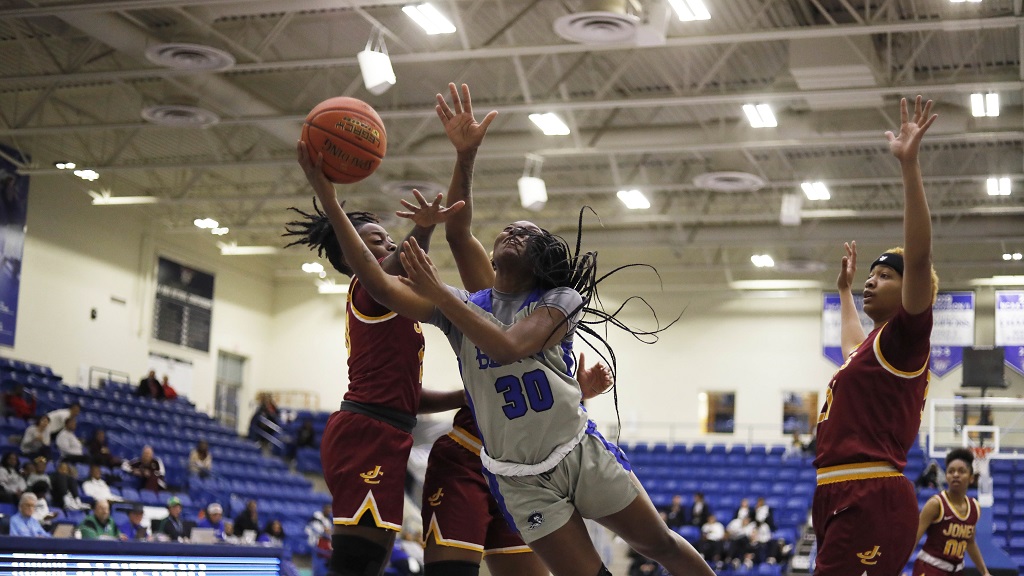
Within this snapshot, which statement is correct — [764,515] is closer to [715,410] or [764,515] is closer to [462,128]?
[715,410]

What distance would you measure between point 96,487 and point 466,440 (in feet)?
39.1

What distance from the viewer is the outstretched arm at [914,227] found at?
3891mm

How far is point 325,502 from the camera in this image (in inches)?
846

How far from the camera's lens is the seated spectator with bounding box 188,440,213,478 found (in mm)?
18781

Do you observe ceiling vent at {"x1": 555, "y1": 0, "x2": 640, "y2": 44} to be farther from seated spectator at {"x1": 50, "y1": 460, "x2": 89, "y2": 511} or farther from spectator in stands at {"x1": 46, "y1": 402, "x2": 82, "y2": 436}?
spectator in stands at {"x1": 46, "y1": 402, "x2": 82, "y2": 436}

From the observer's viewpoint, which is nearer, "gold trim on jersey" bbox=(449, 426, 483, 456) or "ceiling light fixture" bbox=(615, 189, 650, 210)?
"gold trim on jersey" bbox=(449, 426, 483, 456)

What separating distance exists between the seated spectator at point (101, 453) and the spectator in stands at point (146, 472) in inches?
6.5

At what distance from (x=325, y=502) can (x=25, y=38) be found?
965 cm

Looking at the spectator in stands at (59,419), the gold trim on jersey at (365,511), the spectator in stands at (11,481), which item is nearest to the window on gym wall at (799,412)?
the spectator in stands at (59,419)

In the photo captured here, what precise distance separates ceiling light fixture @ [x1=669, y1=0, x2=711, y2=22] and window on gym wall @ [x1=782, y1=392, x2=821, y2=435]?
48.7 ft

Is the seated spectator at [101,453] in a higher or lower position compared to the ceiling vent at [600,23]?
lower

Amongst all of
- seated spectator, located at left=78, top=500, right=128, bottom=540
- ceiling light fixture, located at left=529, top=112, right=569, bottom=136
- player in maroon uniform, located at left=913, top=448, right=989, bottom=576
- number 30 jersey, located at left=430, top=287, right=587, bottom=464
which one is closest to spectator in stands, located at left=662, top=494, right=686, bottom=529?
ceiling light fixture, located at left=529, top=112, right=569, bottom=136

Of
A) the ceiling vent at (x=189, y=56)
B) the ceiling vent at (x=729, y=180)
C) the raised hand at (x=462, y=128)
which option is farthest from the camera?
the ceiling vent at (x=729, y=180)

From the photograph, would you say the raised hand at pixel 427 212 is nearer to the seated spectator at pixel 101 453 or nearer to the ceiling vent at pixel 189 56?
the ceiling vent at pixel 189 56
